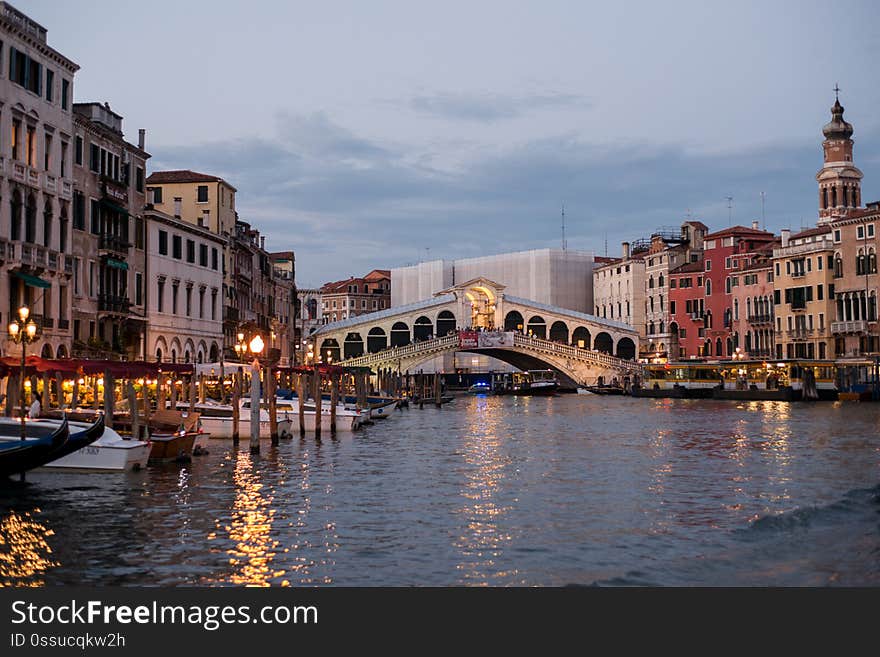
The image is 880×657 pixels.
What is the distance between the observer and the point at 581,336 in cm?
7838

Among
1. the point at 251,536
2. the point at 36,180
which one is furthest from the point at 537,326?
the point at 251,536

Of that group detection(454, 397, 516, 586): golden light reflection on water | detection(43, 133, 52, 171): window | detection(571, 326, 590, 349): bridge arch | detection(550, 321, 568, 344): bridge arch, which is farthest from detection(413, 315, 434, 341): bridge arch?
detection(454, 397, 516, 586): golden light reflection on water

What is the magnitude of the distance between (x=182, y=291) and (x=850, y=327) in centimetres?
3087

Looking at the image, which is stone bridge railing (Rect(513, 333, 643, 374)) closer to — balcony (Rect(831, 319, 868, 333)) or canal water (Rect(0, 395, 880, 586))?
balcony (Rect(831, 319, 868, 333))

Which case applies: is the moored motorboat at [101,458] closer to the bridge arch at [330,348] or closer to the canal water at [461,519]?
the canal water at [461,519]

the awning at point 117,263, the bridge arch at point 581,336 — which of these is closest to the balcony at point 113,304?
the awning at point 117,263

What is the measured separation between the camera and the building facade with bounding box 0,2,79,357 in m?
25.7

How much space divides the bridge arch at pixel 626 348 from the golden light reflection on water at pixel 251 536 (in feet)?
199

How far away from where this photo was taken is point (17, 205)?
86.4ft

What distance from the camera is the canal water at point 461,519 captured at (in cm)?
1069

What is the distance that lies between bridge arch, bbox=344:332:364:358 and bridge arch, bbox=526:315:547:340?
1059cm

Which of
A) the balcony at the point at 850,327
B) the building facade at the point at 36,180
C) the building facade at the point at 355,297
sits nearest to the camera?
the building facade at the point at 36,180

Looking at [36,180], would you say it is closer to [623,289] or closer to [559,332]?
[559,332]
